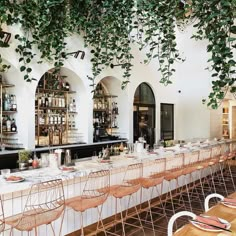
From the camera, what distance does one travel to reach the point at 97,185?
167 inches

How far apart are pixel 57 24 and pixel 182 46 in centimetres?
585

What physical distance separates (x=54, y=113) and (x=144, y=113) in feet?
9.82

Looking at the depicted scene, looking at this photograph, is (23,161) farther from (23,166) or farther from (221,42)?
(221,42)

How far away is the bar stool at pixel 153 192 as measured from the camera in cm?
438

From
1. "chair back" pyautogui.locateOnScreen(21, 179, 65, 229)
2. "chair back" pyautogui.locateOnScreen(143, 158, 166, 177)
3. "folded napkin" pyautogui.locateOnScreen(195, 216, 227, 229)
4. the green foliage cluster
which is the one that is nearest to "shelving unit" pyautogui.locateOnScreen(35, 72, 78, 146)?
the green foliage cluster

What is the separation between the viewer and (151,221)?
4512mm

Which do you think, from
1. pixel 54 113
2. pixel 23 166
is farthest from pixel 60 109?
pixel 23 166

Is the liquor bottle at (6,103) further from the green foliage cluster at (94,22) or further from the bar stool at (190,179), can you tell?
the bar stool at (190,179)

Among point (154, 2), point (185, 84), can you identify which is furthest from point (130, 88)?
point (154, 2)

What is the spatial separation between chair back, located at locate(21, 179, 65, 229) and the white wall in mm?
2246

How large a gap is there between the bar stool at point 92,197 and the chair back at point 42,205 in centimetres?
16

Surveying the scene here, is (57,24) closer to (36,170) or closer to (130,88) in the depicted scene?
(36,170)

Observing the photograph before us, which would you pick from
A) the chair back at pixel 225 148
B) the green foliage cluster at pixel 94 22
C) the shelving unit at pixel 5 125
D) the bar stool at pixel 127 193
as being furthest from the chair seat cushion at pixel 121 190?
the chair back at pixel 225 148

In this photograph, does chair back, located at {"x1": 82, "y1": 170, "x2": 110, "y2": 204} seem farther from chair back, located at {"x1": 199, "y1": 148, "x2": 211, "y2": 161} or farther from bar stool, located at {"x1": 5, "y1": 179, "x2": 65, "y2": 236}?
chair back, located at {"x1": 199, "y1": 148, "x2": 211, "y2": 161}
